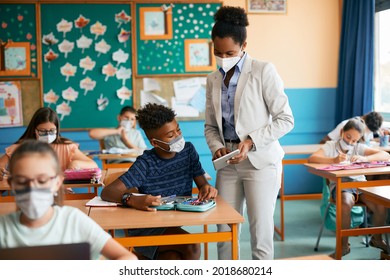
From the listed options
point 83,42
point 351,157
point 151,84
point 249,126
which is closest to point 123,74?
point 151,84

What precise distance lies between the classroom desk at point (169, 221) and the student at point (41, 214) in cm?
44

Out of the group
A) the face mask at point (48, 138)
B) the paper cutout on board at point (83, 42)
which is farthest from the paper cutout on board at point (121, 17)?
the face mask at point (48, 138)

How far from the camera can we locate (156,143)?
7.44 ft

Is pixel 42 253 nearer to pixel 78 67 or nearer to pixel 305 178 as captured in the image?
pixel 78 67

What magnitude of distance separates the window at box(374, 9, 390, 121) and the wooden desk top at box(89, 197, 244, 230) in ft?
11.8

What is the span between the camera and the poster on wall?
5086mm

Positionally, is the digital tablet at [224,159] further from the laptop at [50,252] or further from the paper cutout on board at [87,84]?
the paper cutout on board at [87,84]

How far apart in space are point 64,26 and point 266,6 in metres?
2.23

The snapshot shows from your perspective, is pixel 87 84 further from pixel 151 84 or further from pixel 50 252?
pixel 50 252

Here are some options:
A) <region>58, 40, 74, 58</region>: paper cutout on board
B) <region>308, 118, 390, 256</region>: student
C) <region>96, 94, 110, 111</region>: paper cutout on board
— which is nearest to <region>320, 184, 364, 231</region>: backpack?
<region>308, 118, 390, 256</region>: student

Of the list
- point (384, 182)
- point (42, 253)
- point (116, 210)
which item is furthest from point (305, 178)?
point (42, 253)

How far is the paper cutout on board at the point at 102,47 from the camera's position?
17.0 ft

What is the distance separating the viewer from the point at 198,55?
5.33 m
